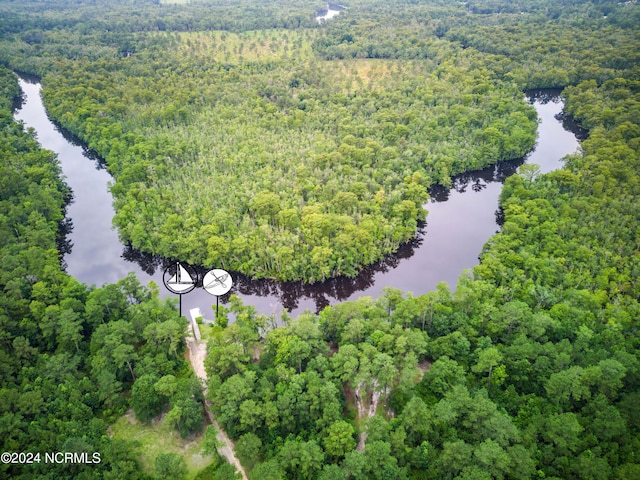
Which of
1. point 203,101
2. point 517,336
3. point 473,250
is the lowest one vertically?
point 473,250

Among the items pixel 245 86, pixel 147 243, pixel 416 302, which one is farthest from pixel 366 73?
pixel 416 302

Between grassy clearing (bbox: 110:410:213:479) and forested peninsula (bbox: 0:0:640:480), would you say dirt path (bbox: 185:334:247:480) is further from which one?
grassy clearing (bbox: 110:410:213:479)

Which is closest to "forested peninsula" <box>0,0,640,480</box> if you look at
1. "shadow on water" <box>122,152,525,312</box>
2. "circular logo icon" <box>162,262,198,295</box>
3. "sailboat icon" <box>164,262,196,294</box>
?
"shadow on water" <box>122,152,525,312</box>

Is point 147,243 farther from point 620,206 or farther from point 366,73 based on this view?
point 366,73

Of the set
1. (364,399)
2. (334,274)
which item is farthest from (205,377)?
(334,274)

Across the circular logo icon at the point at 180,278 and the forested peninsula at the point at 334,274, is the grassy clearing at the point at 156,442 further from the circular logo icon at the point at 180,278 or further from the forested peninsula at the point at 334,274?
the circular logo icon at the point at 180,278

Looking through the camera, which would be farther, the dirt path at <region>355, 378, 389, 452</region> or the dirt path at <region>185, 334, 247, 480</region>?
the dirt path at <region>355, 378, 389, 452</region>

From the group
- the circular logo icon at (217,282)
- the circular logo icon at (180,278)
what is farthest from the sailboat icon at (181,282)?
the circular logo icon at (217,282)

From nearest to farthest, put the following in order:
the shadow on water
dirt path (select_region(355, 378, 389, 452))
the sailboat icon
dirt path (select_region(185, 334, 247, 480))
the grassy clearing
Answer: the grassy clearing < dirt path (select_region(185, 334, 247, 480)) < dirt path (select_region(355, 378, 389, 452)) < the sailboat icon < the shadow on water
